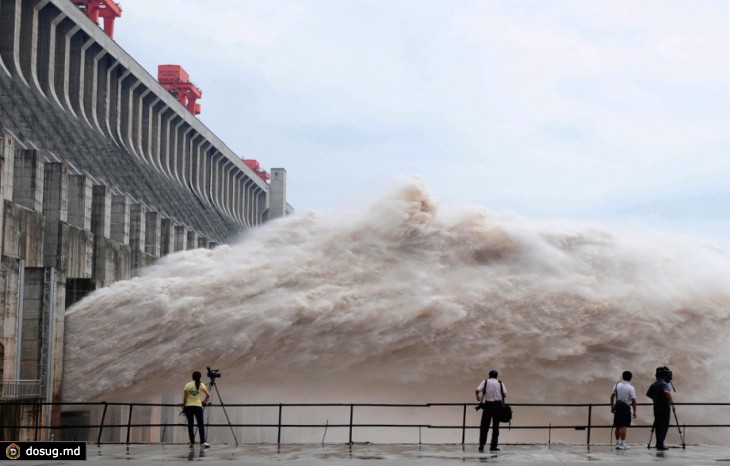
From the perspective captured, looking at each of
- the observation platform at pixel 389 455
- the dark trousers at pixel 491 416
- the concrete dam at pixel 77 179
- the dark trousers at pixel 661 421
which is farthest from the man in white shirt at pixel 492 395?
the concrete dam at pixel 77 179

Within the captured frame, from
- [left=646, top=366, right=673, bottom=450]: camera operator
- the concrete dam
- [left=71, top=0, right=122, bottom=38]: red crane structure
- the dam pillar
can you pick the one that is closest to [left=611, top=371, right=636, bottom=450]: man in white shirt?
[left=646, top=366, right=673, bottom=450]: camera operator

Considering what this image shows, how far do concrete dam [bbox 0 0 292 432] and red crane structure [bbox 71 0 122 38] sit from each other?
332 inches

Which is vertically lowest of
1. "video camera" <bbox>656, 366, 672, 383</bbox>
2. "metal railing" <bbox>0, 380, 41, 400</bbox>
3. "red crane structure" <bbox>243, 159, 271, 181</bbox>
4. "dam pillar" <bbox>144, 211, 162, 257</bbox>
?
"metal railing" <bbox>0, 380, 41, 400</bbox>

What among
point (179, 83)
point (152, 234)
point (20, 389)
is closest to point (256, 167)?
point (179, 83)

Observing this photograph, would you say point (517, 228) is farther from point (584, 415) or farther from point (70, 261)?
point (70, 261)

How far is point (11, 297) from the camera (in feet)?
118

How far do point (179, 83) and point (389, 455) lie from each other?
305 feet

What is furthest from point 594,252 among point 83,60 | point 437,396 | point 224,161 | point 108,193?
point 224,161

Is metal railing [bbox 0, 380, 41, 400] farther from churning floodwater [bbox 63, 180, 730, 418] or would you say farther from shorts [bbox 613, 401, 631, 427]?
shorts [bbox 613, 401, 631, 427]

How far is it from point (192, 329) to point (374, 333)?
674 cm

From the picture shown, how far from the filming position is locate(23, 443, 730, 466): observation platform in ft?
76.6

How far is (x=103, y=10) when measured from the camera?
9438 cm

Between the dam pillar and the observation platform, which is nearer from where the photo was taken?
the observation platform

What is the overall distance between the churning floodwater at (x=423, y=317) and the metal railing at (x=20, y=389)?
2166mm
